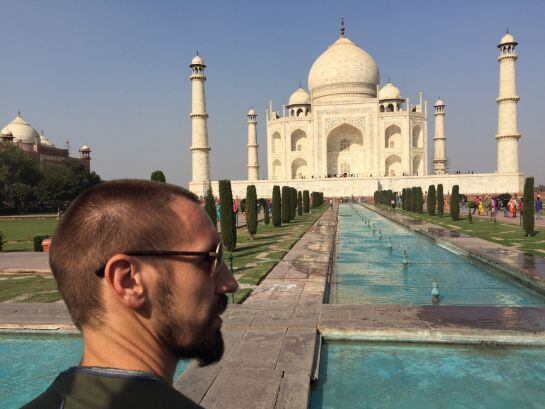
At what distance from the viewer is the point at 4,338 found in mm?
4098

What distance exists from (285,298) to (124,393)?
4.25 meters

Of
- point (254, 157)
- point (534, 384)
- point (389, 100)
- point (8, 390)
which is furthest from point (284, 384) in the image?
point (389, 100)

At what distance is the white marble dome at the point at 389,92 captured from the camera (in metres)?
39.9

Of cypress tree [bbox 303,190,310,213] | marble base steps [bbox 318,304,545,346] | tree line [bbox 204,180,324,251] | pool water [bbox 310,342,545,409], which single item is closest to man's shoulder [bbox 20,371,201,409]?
pool water [bbox 310,342,545,409]

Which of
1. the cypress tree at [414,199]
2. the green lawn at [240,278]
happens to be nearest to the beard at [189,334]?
the green lawn at [240,278]

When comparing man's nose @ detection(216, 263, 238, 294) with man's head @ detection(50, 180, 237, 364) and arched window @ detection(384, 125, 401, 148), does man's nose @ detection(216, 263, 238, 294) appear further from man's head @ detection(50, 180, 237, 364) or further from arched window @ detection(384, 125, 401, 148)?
arched window @ detection(384, 125, 401, 148)

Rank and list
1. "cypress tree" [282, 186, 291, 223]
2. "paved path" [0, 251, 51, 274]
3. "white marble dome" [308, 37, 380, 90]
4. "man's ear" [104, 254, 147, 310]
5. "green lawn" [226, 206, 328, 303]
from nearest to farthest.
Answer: "man's ear" [104, 254, 147, 310]
"green lawn" [226, 206, 328, 303]
"paved path" [0, 251, 51, 274]
"cypress tree" [282, 186, 291, 223]
"white marble dome" [308, 37, 380, 90]

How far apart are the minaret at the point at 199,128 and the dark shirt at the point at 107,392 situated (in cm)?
3210

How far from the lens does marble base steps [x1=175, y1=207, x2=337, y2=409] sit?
98.3 inches

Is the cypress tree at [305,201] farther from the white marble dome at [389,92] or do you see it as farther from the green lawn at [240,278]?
the white marble dome at [389,92]

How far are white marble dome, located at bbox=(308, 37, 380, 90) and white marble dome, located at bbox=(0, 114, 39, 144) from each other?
25.0m

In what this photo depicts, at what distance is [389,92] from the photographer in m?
40.1

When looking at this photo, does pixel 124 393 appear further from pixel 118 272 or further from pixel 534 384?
pixel 534 384

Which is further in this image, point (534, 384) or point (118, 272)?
point (534, 384)
